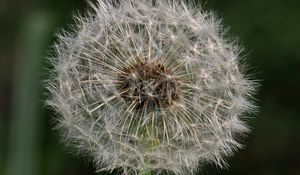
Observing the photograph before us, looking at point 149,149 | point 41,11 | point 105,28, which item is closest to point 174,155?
point 149,149

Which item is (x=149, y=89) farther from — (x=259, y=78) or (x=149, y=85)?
(x=259, y=78)

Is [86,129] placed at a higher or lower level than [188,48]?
lower

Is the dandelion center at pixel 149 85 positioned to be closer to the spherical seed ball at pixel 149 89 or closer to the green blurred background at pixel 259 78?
the spherical seed ball at pixel 149 89

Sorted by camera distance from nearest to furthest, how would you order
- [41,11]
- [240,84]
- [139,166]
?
[139,166] < [240,84] < [41,11]

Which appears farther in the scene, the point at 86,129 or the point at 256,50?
the point at 256,50

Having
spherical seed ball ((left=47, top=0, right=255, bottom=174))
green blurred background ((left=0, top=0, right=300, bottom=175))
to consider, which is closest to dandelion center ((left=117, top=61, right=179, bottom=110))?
spherical seed ball ((left=47, top=0, right=255, bottom=174))

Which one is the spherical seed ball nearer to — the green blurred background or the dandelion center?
the dandelion center

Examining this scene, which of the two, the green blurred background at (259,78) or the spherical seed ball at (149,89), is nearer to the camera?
the spherical seed ball at (149,89)

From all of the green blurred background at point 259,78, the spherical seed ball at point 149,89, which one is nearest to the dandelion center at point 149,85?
the spherical seed ball at point 149,89
